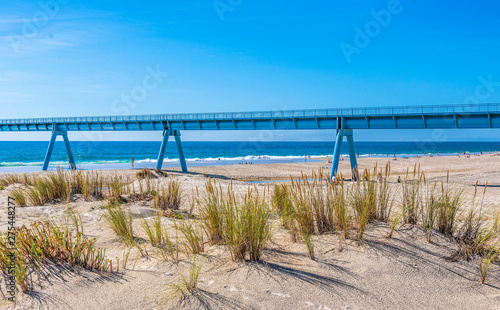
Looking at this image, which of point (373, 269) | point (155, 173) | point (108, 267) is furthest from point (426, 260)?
point (155, 173)

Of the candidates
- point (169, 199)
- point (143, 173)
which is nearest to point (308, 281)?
point (169, 199)

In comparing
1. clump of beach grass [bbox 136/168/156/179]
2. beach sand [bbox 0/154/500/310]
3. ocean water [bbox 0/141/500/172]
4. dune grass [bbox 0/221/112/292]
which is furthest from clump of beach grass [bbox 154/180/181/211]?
ocean water [bbox 0/141/500/172]

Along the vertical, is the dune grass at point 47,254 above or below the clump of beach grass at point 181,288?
above

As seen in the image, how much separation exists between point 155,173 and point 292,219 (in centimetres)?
1745

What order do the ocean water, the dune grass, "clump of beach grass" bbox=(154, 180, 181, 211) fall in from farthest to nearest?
1. the ocean water
2. "clump of beach grass" bbox=(154, 180, 181, 211)
3. the dune grass

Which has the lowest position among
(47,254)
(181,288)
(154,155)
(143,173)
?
(154,155)

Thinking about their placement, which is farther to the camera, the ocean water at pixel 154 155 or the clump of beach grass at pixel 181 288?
the ocean water at pixel 154 155

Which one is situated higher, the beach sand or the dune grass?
the dune grass

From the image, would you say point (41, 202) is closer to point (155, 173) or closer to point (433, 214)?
point (433, 214)

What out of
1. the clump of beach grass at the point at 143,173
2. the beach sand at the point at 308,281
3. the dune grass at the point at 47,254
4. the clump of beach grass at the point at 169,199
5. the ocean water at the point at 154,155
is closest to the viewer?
the beach sand at the point at 308,281

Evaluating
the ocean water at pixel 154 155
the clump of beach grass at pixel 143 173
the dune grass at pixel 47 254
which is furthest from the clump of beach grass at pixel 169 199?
the ocean water at pixel 154 155

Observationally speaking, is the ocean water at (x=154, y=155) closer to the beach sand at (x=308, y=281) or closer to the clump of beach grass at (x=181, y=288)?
the beach sand at (x=308, y=281)

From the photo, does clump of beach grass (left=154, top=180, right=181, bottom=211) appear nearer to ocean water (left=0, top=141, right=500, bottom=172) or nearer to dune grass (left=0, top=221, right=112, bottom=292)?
dune grass (left=0, top=221, right=112, bottom=292)

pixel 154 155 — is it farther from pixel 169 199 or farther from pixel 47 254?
pixel 47 254
